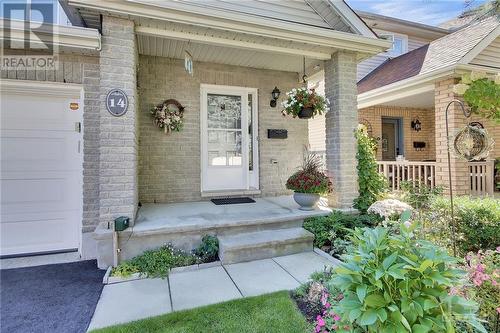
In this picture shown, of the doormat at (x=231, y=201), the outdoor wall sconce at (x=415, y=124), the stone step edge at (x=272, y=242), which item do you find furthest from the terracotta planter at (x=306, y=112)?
the outdoor wall sconce at (x=415, y=124)

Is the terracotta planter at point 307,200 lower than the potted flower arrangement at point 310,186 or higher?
lower

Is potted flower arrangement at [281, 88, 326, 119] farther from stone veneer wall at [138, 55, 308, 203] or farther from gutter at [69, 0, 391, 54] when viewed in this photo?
stone veneer wall at [138, 55, 308, 203]

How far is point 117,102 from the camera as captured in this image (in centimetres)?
334

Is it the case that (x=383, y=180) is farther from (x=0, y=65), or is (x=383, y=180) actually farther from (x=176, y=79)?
(x=0, y=65)

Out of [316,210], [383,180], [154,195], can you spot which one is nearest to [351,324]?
[316,210]

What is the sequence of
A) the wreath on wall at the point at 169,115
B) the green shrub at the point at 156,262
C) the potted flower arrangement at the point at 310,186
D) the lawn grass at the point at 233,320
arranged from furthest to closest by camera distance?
the wreath on wall at the point at 169,115 → the potted flower arrangement at the point at 310,186 → the green shrub at the point at 156,262 → the lawn grass at the point at 233,320

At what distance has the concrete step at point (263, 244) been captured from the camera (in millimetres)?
3287

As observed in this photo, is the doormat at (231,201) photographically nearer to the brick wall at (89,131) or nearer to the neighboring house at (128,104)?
the neighboring house at (128,104)

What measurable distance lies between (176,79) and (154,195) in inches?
86.9

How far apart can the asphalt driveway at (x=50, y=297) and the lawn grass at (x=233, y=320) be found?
0.46 m

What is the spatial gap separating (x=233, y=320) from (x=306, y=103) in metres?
3.40

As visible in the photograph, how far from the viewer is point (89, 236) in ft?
11.7

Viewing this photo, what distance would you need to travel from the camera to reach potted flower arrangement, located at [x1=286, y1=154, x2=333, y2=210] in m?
4.21

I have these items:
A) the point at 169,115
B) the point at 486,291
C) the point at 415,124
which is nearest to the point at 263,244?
the point at 486,291
